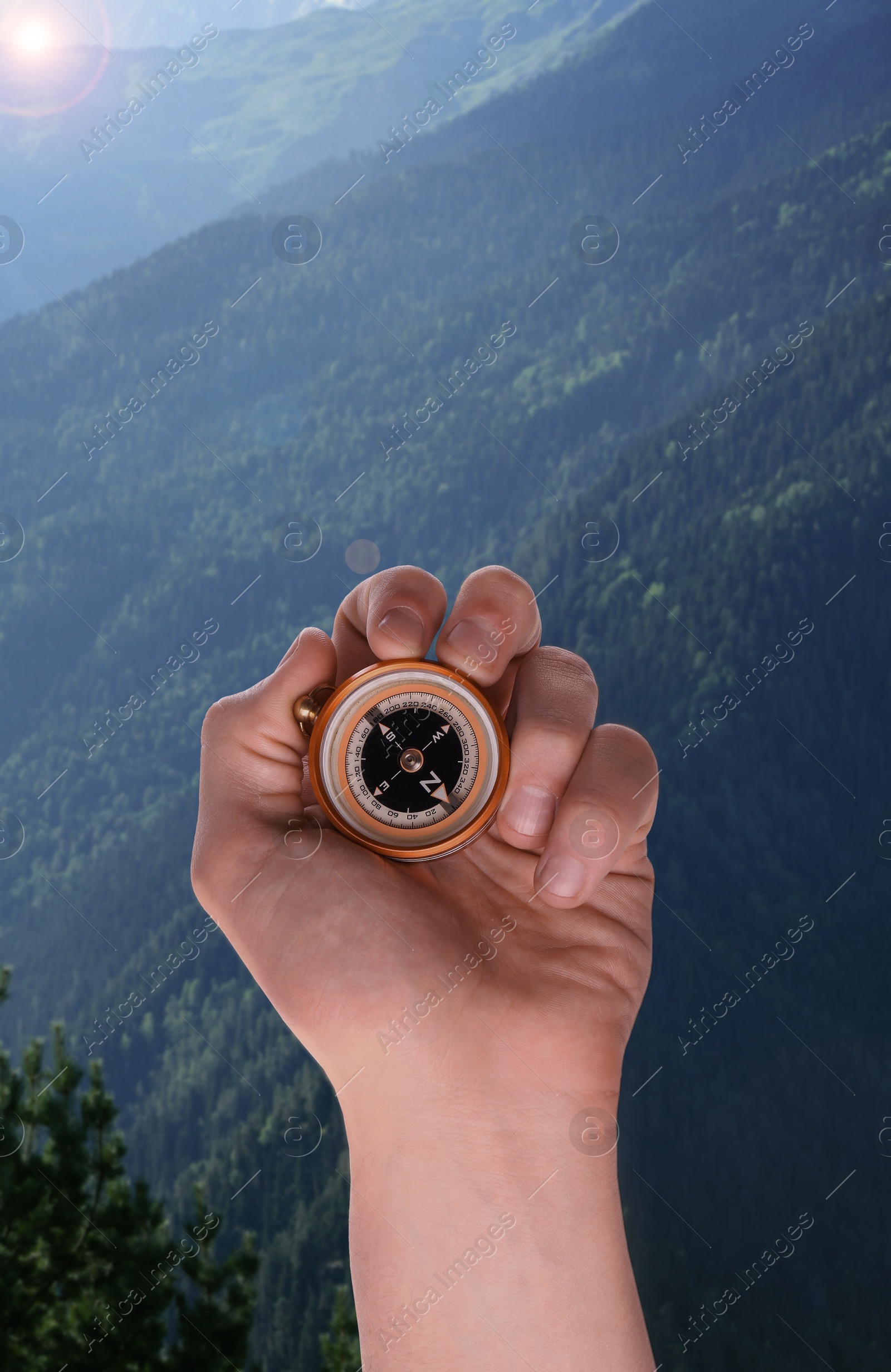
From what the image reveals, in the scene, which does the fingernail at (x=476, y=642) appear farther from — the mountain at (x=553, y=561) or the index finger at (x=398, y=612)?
the mountain at (x=553, y=561)

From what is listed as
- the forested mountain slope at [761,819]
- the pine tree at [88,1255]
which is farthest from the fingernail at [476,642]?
the forested mountain slope at [761,819]

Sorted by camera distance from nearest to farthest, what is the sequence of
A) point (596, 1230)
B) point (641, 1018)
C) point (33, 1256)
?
point (596, 1230) → point (33, 1256) → point (641, 1018)

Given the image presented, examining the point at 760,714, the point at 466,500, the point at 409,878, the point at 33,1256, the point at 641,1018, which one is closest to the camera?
the point at 409,878

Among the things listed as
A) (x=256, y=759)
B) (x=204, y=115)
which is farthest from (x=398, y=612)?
(x=204, y=115)

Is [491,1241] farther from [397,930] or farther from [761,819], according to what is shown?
[761,819]

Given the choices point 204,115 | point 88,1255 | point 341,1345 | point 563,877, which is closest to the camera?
point 563,877

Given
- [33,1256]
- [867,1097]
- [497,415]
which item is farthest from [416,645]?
[497,415]

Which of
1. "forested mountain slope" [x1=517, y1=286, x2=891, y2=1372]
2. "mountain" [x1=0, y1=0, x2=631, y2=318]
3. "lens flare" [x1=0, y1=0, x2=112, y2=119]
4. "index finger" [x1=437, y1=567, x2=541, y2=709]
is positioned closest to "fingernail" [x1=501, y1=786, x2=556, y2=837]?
"index finger" [x1=437, y1=567, x2=541, y2=709]

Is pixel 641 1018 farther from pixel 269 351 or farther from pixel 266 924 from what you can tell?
pixel 269 351
